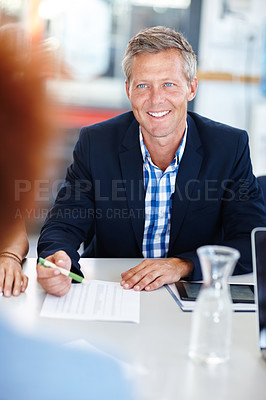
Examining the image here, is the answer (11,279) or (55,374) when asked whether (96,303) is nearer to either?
(11,279)

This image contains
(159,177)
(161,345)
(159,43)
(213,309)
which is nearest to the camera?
(213,309)

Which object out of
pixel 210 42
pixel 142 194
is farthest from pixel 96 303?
pixel 210 42

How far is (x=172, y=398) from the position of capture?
2.45 ft

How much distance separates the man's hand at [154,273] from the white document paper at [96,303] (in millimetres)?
30

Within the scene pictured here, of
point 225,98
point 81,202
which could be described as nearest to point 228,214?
point 81,202

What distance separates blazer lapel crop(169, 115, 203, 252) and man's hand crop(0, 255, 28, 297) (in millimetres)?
579

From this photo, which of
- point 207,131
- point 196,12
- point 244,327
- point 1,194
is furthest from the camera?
point 196,12

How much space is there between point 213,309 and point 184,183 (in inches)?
34.2

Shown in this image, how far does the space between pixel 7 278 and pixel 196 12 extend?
3.10 m

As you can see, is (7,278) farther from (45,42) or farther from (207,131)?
(45,42)

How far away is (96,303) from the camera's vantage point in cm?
113

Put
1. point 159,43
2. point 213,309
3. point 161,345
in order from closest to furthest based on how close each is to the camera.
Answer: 1. point 213,309
2. point 161,345
3. point 159,43

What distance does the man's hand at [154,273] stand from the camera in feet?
4.08

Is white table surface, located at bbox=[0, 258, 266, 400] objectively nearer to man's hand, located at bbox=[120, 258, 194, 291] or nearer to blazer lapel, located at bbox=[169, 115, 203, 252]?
man's hand, located at bbox=[120, 258, 194, 291]
